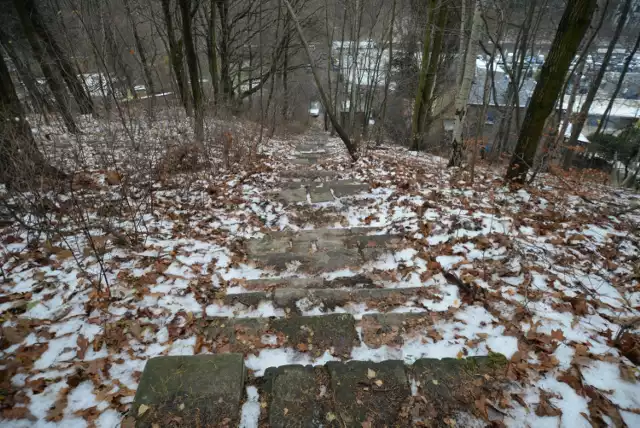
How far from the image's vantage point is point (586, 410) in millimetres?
1586

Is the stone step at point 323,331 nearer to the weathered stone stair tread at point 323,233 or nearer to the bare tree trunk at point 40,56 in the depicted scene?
the weathered stone stair tread at point 323,233

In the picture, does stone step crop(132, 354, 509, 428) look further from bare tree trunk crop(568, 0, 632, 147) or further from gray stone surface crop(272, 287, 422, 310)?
bare tree trunk crop(568, 0, 632, 147)

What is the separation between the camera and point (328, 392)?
1.72 metres

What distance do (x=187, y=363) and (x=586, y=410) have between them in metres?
2.34

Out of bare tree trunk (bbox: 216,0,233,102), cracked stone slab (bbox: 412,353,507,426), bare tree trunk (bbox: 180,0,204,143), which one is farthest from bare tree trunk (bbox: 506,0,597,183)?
bare tree trunk (bbox: 216,0,233,102)

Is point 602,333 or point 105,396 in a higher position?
point 602,333

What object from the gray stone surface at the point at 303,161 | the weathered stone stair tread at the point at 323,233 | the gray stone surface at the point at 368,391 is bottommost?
the gray stone surface at the point at 303,161

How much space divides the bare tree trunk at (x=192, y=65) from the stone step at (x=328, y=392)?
545 cm

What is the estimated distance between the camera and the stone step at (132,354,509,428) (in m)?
1.58

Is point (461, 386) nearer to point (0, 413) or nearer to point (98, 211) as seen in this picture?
point (0, 413)

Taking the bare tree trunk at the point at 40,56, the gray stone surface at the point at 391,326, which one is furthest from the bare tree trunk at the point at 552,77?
the bare tree trunk at the point at 40,56

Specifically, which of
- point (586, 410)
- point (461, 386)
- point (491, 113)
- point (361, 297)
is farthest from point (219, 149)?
point (491, 113)

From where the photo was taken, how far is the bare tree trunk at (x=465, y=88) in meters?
5.79

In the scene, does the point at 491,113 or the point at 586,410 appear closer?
the point at 586,410
